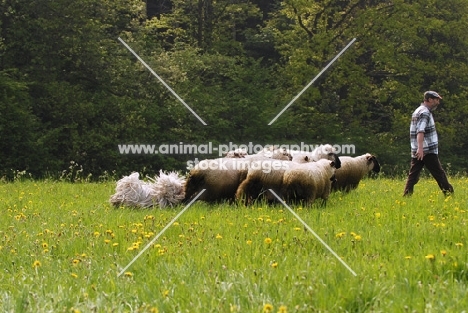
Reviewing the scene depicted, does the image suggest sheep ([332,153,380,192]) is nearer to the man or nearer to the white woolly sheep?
the man

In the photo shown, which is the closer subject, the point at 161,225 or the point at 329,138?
the point at 161,225

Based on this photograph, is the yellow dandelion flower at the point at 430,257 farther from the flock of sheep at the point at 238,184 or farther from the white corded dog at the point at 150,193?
the white corded dog at the point at 150,193

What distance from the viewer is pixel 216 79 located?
25.6 meters

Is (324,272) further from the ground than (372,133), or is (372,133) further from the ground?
(324,272)

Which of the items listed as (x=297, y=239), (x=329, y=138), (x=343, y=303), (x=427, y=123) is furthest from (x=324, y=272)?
(x=329, y=138)

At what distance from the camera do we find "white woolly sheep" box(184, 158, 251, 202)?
7.57m

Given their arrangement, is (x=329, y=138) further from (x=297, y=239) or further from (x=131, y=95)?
(x=297, y=239)

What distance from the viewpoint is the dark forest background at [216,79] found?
66.8 ft

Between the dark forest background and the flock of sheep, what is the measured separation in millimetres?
12450

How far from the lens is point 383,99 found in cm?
2541

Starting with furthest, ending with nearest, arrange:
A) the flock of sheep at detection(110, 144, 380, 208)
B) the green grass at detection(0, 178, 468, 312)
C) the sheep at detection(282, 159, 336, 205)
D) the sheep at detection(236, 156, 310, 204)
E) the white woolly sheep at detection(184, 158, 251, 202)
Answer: the white woolly sheep at detection(184, 158, 251, 202) < the sheep at detection(236, 156, 310, 204) < the flock of sheep at detection(110, 144, 380, 208) < the sheep at detection(282, 159, 336, 205) < the green grass at detection(0, 178, 468, 312)

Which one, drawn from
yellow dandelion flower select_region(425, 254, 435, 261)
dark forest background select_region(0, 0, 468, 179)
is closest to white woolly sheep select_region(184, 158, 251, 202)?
yellow dandelion flower select_region(425, 254, 435, 261)

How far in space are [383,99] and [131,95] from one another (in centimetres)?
1197

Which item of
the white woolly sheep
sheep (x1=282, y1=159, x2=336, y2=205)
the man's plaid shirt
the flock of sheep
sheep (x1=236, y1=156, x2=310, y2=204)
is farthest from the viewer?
the man's plaid shirt
